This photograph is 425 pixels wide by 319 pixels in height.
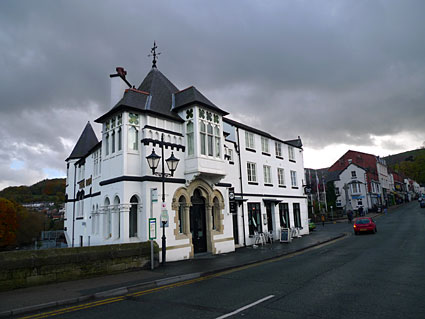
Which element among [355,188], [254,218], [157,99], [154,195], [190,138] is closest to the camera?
[154,195]

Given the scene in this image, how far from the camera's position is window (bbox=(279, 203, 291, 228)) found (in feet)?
91.6

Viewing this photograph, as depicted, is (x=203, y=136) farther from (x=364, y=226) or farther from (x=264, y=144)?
(x=364, y=226)

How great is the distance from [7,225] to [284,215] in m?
64.7

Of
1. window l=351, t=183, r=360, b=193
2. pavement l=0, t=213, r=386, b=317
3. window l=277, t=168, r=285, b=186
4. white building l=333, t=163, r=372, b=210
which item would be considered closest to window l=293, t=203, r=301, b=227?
window l=277, t=168, r=285, b=186

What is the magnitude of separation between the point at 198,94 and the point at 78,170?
18675 millimetres

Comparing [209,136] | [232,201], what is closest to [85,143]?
[209,136]

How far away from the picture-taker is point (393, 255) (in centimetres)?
1386

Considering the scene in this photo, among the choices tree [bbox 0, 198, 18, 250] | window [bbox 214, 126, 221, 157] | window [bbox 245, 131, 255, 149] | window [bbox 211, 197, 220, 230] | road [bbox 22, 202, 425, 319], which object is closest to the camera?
road [bbox 22, 202, 425, 319]

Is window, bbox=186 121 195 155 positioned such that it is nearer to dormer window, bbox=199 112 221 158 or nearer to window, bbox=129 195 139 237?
dormer window, bbox=199 112 221 158

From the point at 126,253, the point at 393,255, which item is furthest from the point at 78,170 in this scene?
the point at 393,255

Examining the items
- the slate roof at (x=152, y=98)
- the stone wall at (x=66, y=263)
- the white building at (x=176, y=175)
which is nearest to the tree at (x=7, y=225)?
the white building at (x=176, y=175)

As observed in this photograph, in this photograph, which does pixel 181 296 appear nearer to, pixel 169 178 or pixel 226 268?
pixel 226 268

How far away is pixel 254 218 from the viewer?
24.4m

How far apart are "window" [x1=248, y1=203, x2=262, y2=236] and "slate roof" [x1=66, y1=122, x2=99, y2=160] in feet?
64.2
